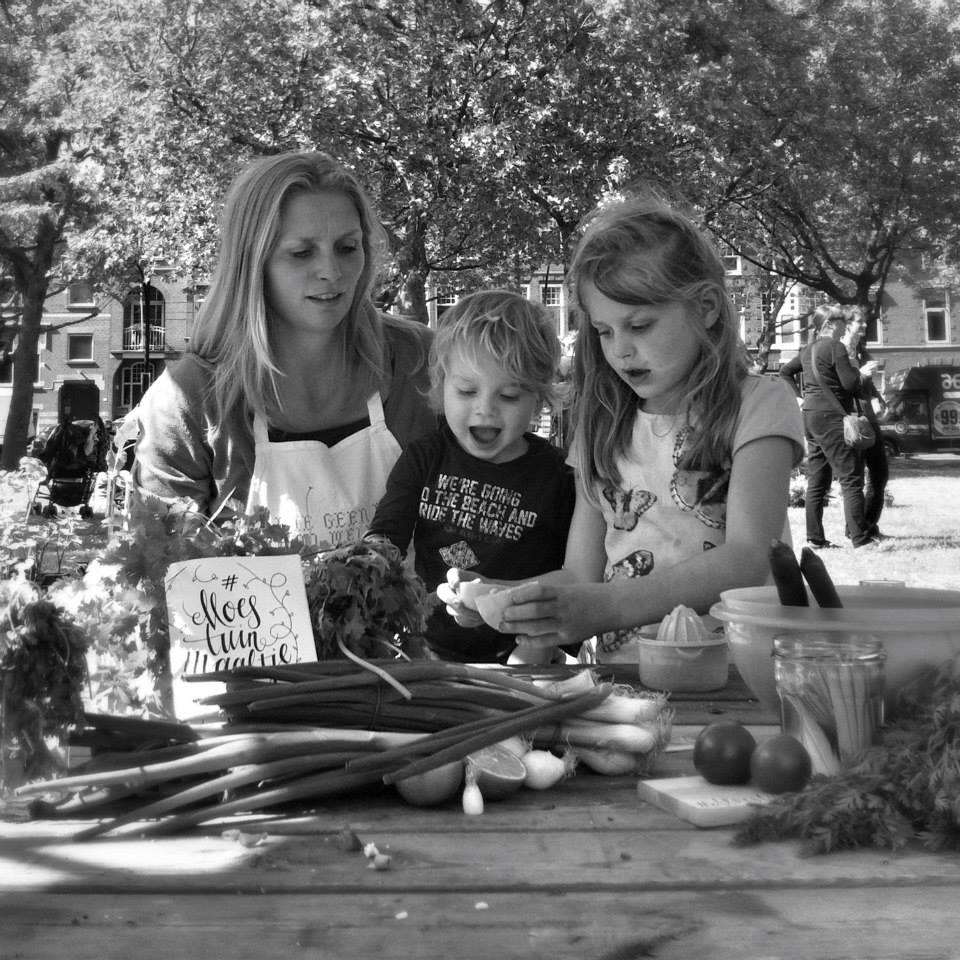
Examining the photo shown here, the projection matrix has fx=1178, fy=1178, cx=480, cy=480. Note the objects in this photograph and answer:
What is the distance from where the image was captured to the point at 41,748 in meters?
1.24

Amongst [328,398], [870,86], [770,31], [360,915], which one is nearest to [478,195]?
[770,31]

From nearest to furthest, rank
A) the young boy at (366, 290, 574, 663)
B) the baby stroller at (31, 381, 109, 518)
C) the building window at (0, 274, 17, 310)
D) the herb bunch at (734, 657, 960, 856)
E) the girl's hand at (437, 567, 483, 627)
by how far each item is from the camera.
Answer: the herb bunch at (734, 657, 960, 856) < the girl's hand at (437, 567, 483, 627) < the young boy at (366, 290, 574, 663) < the baby stroller at (31, 381, 109, 518) < the building window at (0, 274, 17, 310)

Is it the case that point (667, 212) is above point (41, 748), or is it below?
above

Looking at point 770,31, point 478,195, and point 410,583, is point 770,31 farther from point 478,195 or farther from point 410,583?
point 410,583

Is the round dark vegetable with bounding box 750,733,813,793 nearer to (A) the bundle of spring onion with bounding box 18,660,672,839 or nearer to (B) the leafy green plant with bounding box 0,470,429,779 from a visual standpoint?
(A) the bundle of spring onion with bounding box 18,660,672,839

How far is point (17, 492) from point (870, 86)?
2277 cm

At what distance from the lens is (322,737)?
1.24 m

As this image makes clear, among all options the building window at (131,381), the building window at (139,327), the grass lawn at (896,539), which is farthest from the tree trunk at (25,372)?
the building window at (131,381)

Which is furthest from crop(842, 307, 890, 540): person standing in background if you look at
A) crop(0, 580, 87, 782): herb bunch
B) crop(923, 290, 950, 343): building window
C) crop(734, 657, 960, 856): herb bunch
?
crop(923, 290, 950, 343): building window

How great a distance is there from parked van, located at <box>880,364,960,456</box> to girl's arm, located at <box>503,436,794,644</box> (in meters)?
27.8

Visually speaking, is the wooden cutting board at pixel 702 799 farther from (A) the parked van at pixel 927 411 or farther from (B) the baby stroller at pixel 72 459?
(A) the parked van at pixel 927 411

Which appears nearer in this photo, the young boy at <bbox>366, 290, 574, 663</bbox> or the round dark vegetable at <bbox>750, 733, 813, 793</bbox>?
the round dark vegetable at <bbox>750, 733, 813, 793</bbox>

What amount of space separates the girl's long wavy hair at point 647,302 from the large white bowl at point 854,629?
1.00m

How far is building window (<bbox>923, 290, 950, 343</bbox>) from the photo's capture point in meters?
40.2
